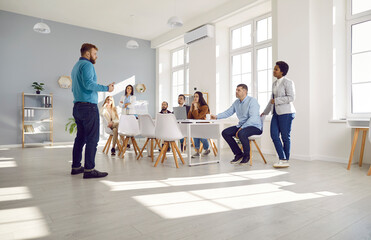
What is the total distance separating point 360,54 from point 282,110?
1719 mm

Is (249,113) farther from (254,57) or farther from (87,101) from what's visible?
(254,57)

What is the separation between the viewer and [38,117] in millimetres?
6891

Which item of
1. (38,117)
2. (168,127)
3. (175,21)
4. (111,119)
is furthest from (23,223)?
(38,117)

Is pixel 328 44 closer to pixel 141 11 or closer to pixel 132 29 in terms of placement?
pixel 141 11

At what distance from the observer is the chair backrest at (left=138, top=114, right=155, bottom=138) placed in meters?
4.19

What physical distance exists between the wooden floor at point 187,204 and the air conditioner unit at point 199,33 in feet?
13.4

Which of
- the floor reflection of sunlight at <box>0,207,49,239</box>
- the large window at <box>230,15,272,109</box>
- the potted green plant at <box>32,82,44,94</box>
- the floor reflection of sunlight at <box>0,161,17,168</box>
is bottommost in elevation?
the floor reflection of sunlight at <box>0,161,17,168</box>

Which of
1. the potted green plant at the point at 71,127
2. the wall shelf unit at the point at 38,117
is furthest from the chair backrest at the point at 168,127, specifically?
the wall shelf unit at the point at 38,117

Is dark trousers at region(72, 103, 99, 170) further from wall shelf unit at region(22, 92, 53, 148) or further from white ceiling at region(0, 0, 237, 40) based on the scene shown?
wall shelf unit at region(22, 92, 53, 148)

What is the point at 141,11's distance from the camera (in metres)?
6.54

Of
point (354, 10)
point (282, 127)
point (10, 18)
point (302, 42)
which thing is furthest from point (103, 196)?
point (10, 18)

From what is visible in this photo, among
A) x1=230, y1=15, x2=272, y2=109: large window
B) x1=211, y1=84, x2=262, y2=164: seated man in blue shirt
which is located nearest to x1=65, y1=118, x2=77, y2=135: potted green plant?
x1=230, y1=15, x2=272, y2=109: large window

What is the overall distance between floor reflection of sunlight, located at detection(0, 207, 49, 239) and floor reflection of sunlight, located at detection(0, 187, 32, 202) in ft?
1.10

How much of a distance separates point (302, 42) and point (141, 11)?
3924mm
